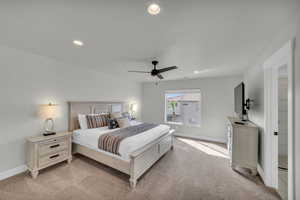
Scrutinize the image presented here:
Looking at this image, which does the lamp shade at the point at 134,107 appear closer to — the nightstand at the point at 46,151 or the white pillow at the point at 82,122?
the white pillow at the point at 82,122

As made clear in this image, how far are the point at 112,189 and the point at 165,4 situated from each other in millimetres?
2717

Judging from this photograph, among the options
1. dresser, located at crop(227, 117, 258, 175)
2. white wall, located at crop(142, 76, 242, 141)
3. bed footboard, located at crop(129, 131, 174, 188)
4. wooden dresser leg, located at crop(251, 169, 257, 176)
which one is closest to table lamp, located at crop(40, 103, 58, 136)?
bed footboard, located at crop(129, 131, 174, 188)

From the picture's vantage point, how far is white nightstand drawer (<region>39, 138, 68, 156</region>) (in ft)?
7.55

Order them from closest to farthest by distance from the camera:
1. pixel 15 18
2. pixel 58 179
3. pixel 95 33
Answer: pixel 15 18
pixel 95 33
pixel 58 179

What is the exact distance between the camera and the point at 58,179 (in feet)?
7.15

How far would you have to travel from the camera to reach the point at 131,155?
2.01 m

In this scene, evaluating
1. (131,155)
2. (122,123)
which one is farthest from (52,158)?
(131,155)

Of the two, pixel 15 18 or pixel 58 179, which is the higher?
pixel 15 18

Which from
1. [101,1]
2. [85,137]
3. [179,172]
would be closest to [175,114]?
[179,172]

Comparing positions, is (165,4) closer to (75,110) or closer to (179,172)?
(179,172)

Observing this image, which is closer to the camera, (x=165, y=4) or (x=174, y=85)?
(x=165, y=4)

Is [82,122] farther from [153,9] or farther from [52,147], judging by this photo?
[153,9]

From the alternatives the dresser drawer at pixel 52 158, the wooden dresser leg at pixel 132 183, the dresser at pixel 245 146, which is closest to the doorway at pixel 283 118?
the dresser at pixel 245 146

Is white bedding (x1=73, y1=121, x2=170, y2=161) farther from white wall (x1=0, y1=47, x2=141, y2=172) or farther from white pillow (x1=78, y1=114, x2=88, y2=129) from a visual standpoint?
white wall (x1=0, y1=47, x2=141, y2=172)
